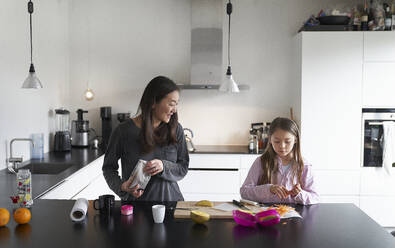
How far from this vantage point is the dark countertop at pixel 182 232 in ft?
4.75

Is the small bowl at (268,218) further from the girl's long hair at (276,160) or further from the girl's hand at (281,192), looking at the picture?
the girl's long hair at (276,160)

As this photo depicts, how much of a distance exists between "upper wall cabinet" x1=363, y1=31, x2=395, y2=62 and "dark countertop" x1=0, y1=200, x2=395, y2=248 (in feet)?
8.40

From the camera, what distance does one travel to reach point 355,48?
12.9 feet

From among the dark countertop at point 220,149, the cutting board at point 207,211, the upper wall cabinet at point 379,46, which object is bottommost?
the cutting board at point 207,211

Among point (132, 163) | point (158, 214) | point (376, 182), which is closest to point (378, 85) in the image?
point (376, 182)

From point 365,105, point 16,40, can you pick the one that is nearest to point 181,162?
point 16,40

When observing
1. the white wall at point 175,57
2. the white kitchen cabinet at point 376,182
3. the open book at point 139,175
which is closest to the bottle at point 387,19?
the white wall at point 175,57

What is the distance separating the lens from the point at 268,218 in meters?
1.64

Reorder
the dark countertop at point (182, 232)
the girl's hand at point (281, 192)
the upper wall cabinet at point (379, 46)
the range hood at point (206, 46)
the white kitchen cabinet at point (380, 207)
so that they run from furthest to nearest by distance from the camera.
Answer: the range hood at point (206, 46), the white kitchen cabinet at point (380, 207), the upper wall cabinet at point (379, 46), the girl's hand at point (281, 192), the dark countertop at point (182, 232)

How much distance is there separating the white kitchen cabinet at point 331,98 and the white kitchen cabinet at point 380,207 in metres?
0.38

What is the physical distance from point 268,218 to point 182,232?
0.37 metres

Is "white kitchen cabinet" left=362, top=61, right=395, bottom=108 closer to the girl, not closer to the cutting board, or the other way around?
the girl

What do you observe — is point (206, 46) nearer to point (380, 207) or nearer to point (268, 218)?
point (380, 207)

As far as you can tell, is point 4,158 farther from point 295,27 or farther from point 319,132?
point 295,27
